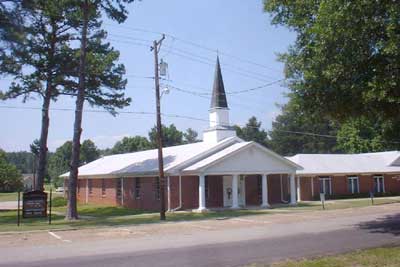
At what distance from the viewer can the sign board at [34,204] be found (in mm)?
27688

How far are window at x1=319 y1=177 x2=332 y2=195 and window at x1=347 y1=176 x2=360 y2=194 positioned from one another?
93.4 inches

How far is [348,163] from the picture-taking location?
51719 mm

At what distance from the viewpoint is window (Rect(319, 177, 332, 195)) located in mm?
47750

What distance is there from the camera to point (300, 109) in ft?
61.9

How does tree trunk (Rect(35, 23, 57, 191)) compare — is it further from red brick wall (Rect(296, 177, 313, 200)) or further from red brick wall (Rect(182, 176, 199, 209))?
red brick wall (Rect(296, 177, 313, 200))

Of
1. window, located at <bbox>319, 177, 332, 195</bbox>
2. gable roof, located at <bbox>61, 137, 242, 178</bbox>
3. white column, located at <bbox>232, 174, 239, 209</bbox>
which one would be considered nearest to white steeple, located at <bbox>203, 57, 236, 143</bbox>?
gable roof, located at <bbox>61, 137, 242, 178</bbox>

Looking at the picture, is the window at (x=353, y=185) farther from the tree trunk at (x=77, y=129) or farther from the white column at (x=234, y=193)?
the tree trunk at (x=77, y=129)

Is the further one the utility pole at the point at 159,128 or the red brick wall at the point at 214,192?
the red brick wall at the point at 214,192

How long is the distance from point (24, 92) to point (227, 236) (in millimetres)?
22589

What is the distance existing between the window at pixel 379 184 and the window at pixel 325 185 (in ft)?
20.0

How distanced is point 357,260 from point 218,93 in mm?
29218

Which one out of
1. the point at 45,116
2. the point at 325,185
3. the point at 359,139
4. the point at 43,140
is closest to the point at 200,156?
the point at 43,140

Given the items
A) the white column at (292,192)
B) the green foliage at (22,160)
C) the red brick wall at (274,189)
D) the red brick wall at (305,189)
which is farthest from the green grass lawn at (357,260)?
the green foliage at (22,160)

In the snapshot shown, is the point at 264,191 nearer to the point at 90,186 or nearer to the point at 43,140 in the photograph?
the point at 43,140
